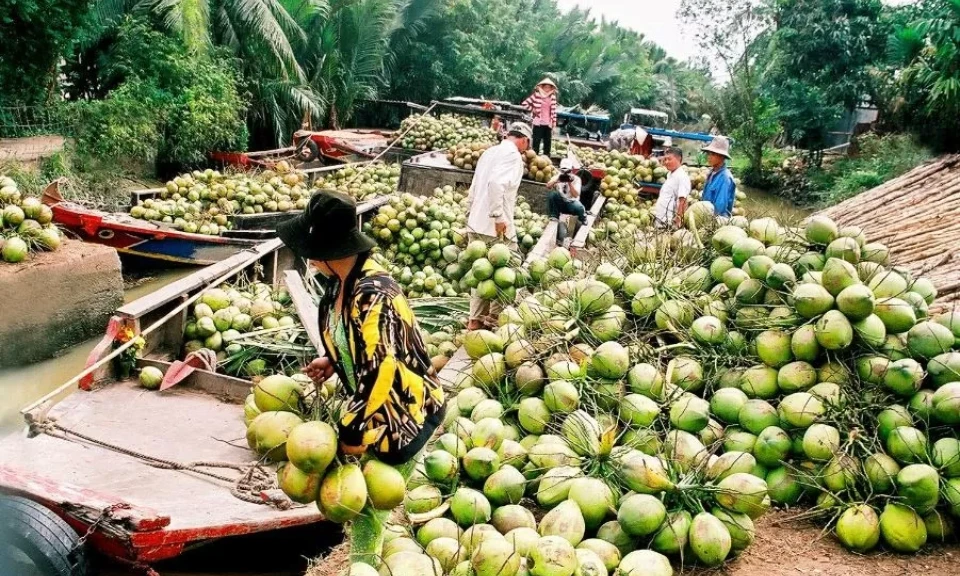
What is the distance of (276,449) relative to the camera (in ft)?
6.79

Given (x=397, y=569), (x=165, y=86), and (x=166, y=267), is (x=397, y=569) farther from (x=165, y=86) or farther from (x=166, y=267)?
(x=165, y=86)

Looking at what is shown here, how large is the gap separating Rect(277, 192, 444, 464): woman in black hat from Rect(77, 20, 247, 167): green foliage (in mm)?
11278

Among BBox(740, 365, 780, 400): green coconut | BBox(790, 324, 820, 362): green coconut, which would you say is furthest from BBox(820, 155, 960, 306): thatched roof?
BBox(740, 365, 780, 400): green coconut

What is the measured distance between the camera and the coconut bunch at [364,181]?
10359 mm

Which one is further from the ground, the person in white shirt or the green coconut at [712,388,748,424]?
the person in white shirt

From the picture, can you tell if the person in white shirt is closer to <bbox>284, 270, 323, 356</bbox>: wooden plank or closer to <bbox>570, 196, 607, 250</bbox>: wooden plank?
<bbox>570, 196, 607, 250</bbox>: wooden plank

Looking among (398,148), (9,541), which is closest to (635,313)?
(9,541)

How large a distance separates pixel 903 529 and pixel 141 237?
8186 mm

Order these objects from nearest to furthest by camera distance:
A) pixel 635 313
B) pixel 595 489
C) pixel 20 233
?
pixel 595 489 → pixel 635 313 → pixel 20 233

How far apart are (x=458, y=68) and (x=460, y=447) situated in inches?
1053

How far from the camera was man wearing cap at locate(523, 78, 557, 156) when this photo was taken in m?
12.5

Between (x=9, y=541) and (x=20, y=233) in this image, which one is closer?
(x=9, y=541)

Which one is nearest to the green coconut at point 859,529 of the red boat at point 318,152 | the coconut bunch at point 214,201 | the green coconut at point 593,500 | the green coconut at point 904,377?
the green coconut at point 904,377

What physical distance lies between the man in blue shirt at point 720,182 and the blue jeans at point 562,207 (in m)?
2.09
